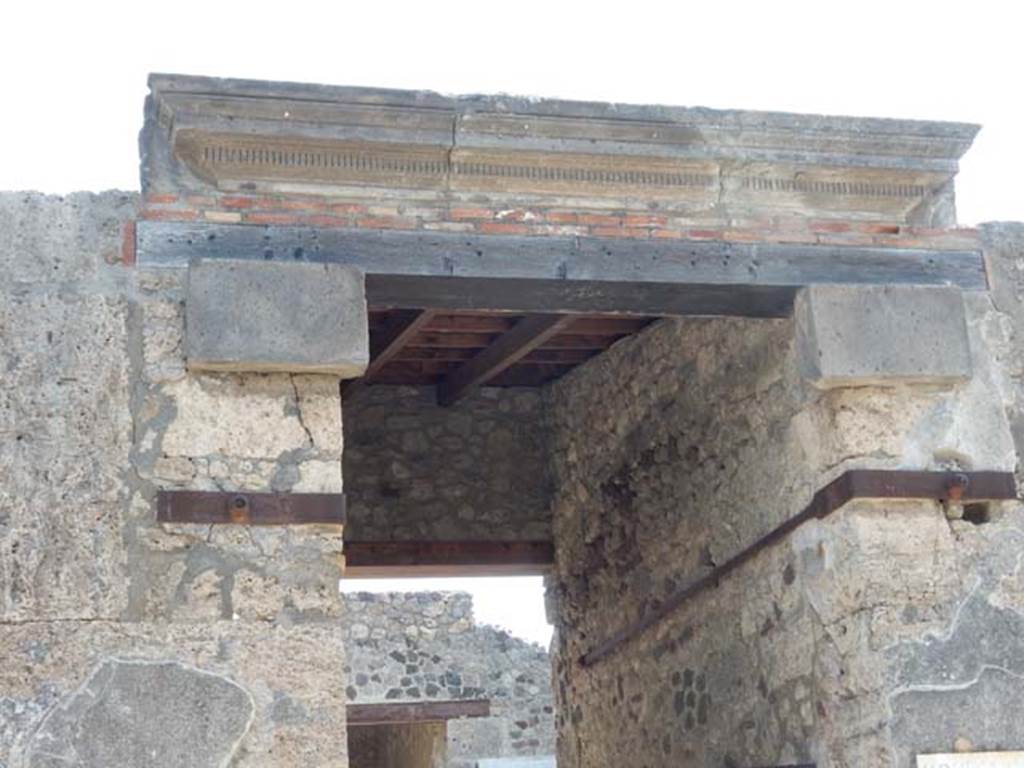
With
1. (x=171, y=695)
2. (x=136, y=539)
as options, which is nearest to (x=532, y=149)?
(x=136, y=539)

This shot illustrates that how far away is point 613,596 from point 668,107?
9.07 feet

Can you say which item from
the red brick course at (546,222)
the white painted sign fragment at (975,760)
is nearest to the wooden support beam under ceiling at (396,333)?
the red brick course at (546,222)

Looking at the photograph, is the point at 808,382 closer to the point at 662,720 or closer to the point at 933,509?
the point at 933,509

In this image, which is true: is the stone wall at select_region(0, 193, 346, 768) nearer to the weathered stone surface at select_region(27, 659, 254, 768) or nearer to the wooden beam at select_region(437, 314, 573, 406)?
the weathered stone surface at select_region(27, 659, 254, 768)

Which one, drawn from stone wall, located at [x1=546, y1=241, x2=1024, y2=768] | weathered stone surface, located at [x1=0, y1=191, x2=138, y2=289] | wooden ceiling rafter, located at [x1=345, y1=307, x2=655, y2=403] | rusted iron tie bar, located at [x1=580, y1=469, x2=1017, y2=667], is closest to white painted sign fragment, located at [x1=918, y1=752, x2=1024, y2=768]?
stone wall, located at [x1=546, y1=241, x2=1024, y2=768]

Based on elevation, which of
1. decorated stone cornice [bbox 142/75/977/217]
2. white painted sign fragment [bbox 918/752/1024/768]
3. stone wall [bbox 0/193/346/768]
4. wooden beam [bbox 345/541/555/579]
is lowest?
white painted sign fragment [bbox 918/752/1024/768]

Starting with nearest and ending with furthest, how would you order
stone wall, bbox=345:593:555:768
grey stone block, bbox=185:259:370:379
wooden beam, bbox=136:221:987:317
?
grey stone block, bbox=185:259:370:379 → wooden beam, bbox=136:221:987:317 → stone wall, bbox=345:593:555:768

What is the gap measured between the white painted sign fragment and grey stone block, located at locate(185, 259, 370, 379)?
202 centimetres

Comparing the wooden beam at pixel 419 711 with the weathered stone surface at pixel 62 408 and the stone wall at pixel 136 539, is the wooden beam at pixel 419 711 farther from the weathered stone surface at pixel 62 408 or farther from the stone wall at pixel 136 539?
the weathered stone surface at pixel 62 408

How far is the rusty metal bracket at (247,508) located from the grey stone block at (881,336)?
160 cm

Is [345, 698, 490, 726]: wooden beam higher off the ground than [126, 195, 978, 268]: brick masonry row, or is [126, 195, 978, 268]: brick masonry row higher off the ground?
[126, 195, 978, 268]: brick masonry row

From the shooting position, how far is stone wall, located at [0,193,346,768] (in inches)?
162

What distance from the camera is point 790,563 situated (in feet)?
16.9

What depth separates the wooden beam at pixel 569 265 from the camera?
4605 millimetres
